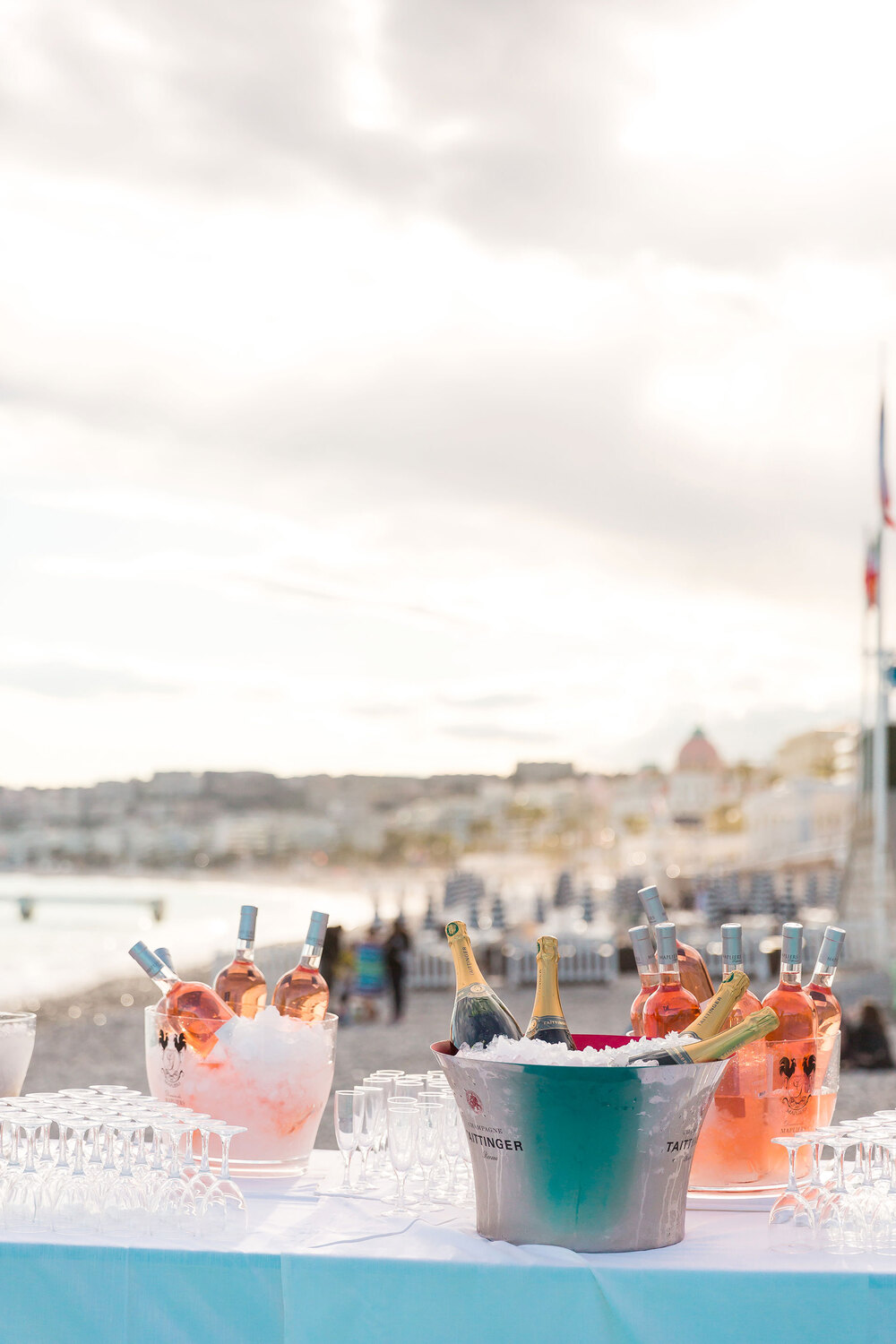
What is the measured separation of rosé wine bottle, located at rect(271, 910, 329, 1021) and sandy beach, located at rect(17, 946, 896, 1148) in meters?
5.03

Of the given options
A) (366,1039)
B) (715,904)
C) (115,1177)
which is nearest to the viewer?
(115,1177)

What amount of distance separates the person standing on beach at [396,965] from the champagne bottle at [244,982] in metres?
11.8

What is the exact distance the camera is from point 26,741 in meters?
74.2

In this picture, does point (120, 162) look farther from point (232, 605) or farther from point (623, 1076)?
point (232, 605)

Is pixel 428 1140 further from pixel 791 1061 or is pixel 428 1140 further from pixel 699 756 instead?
pixel 699 756

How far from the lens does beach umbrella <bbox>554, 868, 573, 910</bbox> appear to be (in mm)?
21891

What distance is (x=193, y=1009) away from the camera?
1.87 meters

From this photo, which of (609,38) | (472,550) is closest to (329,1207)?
(609,38)

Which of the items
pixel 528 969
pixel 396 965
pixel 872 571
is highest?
pixel 872 571

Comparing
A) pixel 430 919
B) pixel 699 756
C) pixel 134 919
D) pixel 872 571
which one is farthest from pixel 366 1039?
pixel 699 756

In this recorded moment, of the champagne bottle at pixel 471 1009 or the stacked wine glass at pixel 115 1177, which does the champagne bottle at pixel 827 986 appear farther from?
the stacked wine glass at pixel 115 1177

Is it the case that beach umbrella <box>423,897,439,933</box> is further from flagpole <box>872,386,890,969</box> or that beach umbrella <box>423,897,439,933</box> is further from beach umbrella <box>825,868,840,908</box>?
beach umbrella <box>825,868,840,908</box>

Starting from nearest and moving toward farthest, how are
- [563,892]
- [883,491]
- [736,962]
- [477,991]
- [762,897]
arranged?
[477,991] < [736,962] < [883,491] < [762,897] < [563,892]

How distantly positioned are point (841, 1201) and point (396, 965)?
12.5 metres
